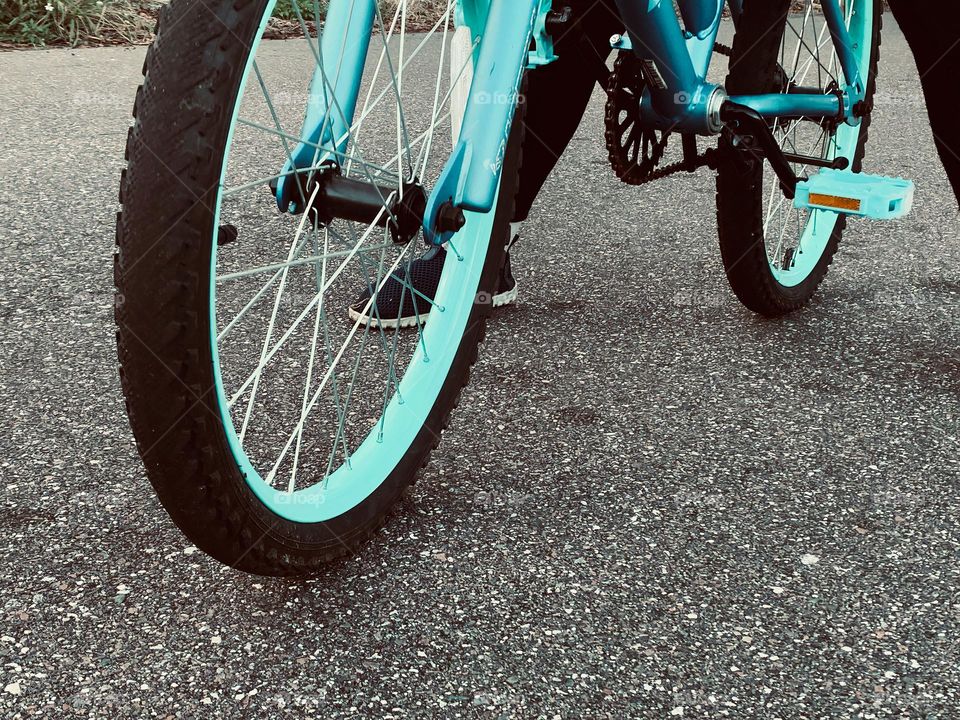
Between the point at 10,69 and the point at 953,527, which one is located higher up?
the point at 953,527

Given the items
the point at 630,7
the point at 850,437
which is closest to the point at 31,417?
the point at 630,7

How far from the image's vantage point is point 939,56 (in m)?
1.94

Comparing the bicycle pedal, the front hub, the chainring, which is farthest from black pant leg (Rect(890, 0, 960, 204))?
the front hub

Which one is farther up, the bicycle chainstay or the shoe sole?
the bicycle chainstay

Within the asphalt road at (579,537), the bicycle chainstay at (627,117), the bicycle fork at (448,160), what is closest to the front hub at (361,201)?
the bicycle fork at (448,160)

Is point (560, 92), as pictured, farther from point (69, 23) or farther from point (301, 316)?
point (69, 23)

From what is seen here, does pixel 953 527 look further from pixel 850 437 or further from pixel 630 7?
pixel 630 7

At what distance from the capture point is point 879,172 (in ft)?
12.5

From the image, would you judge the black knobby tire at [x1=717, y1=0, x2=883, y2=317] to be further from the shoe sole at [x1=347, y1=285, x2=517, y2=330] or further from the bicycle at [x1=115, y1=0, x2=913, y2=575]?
the shoe sole at [x1=347, y1=285, x2=517, y2=330]

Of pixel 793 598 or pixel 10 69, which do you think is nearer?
pixel 793 598

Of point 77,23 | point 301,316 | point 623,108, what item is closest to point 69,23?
point 77,23

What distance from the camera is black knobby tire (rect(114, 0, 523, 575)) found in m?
1.11

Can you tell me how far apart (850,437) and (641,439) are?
0.37m

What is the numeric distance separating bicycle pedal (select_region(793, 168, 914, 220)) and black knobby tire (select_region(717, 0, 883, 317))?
3.7 inches
